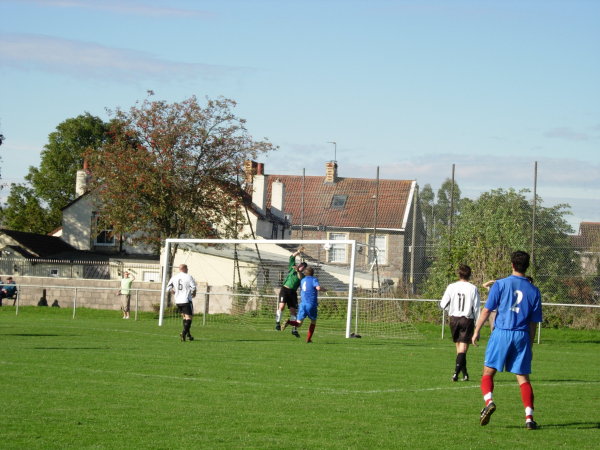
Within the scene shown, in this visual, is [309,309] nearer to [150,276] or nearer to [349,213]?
[150,276]

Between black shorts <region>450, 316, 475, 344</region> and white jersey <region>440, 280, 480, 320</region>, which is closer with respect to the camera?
black shorts <region>450, 316, 475, 344</region>

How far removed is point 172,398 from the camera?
1112 centimetres

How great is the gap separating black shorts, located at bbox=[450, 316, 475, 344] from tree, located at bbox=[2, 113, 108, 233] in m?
62.1

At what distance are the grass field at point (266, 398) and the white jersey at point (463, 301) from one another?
1.12 metres

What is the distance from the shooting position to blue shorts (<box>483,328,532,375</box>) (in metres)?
9.66

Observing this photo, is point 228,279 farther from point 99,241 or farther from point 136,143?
point 99,241

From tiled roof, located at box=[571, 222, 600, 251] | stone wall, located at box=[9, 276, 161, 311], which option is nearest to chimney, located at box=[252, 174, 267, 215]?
stone wall, located at box=[9, 276, 161, 311]

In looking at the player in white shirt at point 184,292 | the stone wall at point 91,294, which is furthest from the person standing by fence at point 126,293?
the player in white shirt at point 184,292

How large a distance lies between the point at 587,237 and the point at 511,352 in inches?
997

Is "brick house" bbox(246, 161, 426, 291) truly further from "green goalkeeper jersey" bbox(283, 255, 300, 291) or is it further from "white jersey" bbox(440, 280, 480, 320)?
"white jersey" bbox(440, 280, 480, 320)

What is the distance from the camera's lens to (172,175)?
3975 cm

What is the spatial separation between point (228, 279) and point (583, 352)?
22267mm

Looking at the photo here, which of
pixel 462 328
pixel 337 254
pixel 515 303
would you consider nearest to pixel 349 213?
pixel 337 254

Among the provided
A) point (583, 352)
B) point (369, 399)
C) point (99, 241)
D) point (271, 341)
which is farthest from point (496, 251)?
point (99, 241)
